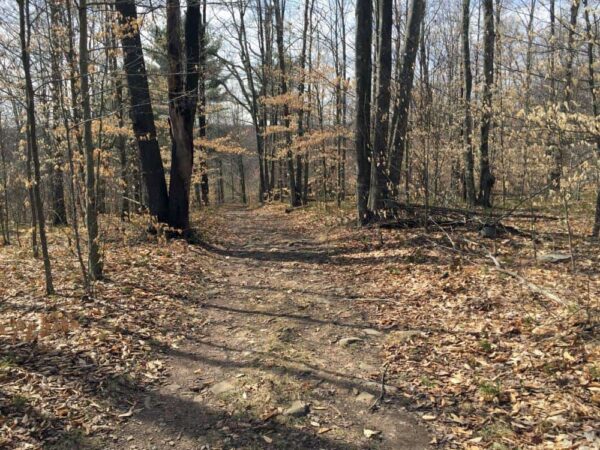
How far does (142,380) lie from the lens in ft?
14.0

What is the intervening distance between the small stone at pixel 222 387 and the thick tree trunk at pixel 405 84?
631cm

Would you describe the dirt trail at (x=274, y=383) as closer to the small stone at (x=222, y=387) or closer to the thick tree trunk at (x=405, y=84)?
the small stone at (x=222, y=387)

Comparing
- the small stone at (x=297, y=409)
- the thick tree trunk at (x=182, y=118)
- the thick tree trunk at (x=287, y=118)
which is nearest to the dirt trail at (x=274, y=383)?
the small stone at (x=297, y=409)

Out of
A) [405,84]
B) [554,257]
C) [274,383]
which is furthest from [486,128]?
[274,383]

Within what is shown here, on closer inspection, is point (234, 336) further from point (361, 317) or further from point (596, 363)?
point (596, 363)

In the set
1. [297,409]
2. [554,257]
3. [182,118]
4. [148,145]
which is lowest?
[297,409]

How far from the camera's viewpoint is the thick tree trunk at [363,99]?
1055 centimetres

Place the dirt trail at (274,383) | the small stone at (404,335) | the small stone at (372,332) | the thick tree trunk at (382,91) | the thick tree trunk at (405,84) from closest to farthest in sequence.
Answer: the dirt trail at (274,383) → the small stone at (404,335) → the small stone at (372,332) → the thick tree trunk at (405,84) → the thick tree trunk at (382,91)

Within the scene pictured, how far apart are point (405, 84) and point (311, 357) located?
6.72m

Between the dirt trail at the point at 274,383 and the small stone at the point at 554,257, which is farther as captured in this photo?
the small stone at the point at 554,257

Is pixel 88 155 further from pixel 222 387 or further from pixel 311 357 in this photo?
pixel 311 357

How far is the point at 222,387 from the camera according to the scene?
13.5 ft

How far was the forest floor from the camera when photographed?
337 centimetres

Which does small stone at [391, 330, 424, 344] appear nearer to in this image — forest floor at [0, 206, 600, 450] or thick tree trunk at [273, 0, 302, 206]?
forest floor at [0, 206, 600, 450]
